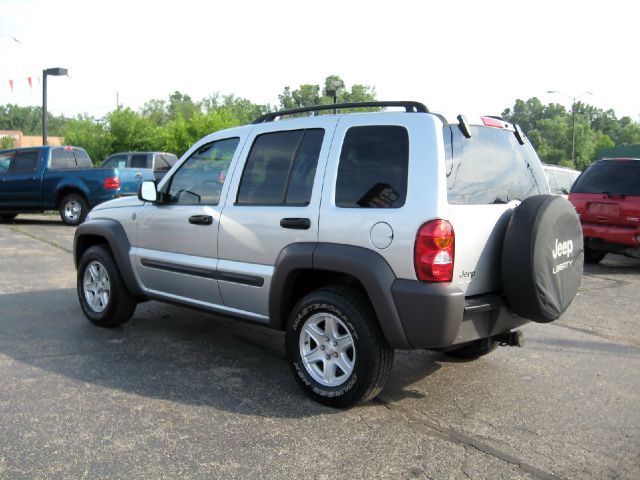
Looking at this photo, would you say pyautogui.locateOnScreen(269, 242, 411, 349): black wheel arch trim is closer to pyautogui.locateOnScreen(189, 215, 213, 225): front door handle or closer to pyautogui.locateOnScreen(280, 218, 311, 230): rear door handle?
pyautogui.locateOnScreen(280, 218, 311, 230): rear door handle

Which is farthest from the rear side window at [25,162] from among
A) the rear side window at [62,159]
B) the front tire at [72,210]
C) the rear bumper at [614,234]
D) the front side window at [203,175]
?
the rear bumper at [614,234]

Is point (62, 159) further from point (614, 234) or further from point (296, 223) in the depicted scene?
point (296, 223)

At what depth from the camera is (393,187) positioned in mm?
3650

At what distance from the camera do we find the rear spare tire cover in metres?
3.65

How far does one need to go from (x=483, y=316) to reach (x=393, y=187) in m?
0.97

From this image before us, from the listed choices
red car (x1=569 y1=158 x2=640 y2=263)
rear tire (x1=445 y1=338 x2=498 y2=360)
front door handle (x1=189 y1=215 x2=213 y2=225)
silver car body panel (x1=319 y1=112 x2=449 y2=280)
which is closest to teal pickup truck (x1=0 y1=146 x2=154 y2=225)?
red car (x1=569 y1=158 x2=640 y2=263)

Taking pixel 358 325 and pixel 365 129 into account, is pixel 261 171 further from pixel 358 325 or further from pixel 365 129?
pixel 358 325

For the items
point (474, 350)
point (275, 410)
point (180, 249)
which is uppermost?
point (180, 249)

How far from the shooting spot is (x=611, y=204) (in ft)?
30.5

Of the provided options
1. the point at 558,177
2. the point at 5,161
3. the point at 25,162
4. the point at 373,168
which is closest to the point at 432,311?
the point at 373,168

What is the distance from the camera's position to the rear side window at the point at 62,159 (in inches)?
591

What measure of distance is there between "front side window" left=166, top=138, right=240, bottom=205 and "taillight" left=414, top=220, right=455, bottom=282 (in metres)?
1.84

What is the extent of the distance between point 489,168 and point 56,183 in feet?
42.2

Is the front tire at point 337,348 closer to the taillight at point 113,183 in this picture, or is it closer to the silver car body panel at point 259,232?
the silver car body panel at point 259,232
